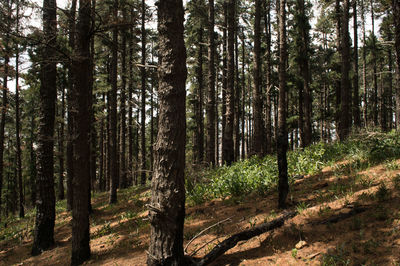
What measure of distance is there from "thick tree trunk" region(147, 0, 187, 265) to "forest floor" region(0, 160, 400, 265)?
67 cm

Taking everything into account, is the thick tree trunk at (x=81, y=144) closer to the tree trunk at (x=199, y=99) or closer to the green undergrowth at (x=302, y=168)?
the green undergrowth at (x=302, y=168)

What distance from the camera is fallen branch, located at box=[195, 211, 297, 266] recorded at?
390 cm

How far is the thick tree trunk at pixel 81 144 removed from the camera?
603 centimetres

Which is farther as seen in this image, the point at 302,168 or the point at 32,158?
the point at 32,158

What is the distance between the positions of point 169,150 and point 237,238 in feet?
6.40

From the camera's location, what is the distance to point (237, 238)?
421 centimetres

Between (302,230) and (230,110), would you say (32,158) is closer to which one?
(230,110)

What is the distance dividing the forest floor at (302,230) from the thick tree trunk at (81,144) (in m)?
0.57

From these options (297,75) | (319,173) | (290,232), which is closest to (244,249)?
(290,232)

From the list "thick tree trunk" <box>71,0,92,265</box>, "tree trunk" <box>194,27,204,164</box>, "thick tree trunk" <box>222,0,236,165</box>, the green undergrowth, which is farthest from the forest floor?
"tree trunk" <box>194,27,204,164</box>

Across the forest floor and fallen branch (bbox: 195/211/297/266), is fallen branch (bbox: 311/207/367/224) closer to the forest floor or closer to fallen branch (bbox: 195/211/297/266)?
the forest floor

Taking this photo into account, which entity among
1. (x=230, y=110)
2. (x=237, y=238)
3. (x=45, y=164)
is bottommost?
(x=237, y=238)

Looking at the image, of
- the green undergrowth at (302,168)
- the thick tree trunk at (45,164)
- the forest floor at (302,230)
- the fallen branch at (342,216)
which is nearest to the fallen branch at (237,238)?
the forest floor at (302,230)

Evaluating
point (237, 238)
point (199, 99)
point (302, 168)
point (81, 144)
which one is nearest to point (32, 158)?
point (81, 144)
